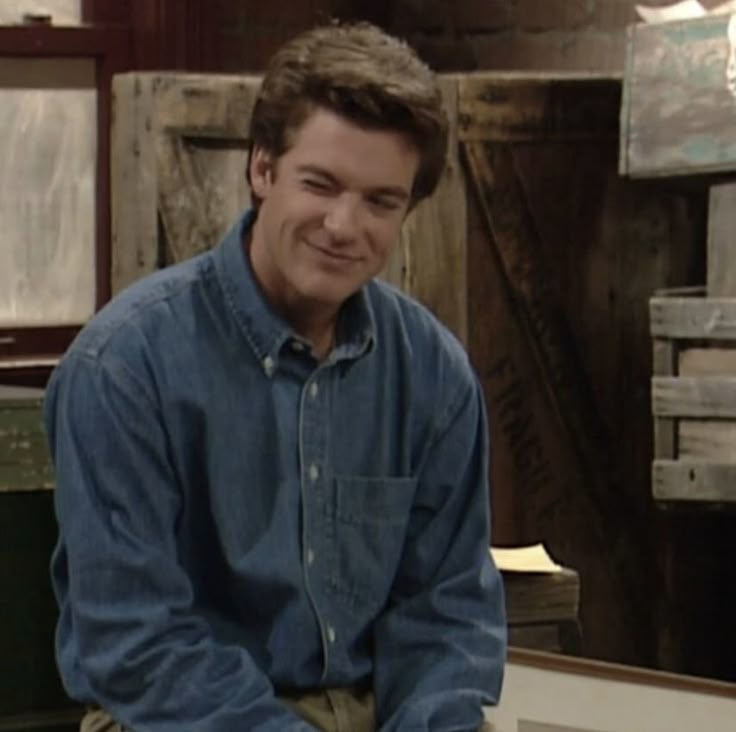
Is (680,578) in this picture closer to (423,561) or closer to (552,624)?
(552,624)

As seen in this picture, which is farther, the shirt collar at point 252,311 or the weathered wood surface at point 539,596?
the weathered wood surface at point 539,596

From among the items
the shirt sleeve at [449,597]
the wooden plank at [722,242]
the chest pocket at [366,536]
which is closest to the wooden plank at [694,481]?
the wooden plank at [722,242]

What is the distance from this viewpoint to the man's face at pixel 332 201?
1.92 metres

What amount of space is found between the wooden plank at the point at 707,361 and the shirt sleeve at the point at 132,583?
1.38 meters

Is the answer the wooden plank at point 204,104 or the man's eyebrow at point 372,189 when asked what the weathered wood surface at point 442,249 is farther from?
the man's eyebrow at point 372,189

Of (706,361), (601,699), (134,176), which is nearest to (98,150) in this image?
(134,176)

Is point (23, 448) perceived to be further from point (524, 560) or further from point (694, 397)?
point (694, 397)

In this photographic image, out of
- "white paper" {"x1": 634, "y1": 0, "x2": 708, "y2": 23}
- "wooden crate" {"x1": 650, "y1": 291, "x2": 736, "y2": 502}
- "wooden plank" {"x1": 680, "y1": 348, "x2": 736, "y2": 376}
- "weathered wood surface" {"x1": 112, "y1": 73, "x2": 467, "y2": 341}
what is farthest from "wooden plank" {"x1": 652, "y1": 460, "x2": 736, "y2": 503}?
"weathered wood surface" {"x1": 112, "y1": 73, "x2": 467, "y2": 341}

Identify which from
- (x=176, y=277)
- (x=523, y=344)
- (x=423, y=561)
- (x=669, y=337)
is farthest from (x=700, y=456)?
(x=176, y=277)

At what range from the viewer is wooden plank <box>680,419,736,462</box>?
3070 millimetres

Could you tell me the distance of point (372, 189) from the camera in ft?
6.37

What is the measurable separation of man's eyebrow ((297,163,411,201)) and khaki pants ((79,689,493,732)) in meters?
0.54

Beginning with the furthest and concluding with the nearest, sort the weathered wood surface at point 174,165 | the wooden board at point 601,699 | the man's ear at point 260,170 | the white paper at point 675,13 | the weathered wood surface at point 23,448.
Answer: the weathered wood surface at point 174,165
the white paper at point 675,13
the wooden board at point 601,699
the weathered wood surface at point 23,448
the man's ear at point 260,170

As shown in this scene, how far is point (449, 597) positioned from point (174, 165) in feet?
4.40
